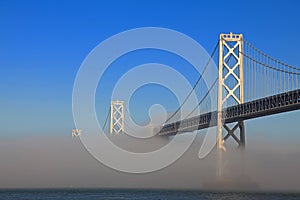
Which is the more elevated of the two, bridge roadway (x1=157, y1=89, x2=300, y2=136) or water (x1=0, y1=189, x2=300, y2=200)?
bridge roadway (x1=157, y1=89, x2=300, y2=136)

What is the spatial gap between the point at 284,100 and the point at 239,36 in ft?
59.0

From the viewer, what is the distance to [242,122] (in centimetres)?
4919

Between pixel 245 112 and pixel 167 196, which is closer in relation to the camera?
pixel 245 112

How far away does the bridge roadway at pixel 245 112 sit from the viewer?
3897 centimetres

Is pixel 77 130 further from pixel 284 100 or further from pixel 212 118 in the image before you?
pixel 284 100

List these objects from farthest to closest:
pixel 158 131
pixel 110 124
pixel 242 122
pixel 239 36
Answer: pixel 110 124 → pixel 158 131 → pixel 239 36 → pixel 242 122

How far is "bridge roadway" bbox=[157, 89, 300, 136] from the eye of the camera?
128 feet

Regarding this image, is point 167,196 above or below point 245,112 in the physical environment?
below

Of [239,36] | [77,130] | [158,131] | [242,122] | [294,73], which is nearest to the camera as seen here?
[294,73]

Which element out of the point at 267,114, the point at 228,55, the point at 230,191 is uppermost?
the point at 228,55

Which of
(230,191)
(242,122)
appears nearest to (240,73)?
(242,122)

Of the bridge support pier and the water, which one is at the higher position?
the bridge support pier

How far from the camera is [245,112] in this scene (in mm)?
46438

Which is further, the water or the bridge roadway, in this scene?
the water
